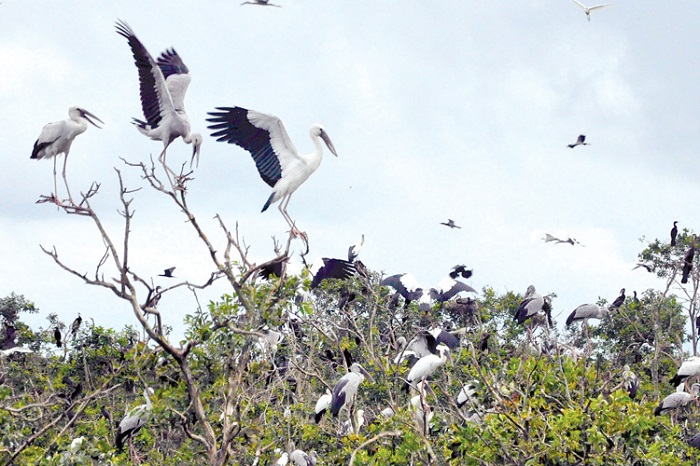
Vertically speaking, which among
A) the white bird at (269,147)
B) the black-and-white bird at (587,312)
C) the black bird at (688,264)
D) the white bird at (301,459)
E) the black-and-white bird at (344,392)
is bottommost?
the white bird at (301,459)

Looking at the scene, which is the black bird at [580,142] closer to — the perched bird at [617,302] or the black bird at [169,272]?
the perched bird at [617,302]

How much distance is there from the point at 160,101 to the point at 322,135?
1.74m

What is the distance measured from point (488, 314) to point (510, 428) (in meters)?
7.78

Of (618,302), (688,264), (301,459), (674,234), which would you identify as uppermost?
(674,234)

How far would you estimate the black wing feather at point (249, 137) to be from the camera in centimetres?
962

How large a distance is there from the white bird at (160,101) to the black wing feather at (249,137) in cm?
78

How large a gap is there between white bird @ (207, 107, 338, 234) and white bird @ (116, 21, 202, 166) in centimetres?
83

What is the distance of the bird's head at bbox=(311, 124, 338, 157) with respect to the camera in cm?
1047

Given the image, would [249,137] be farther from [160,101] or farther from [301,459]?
[301,459]

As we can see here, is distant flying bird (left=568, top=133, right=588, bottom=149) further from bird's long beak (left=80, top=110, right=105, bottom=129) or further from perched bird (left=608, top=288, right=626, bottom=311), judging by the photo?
bird's long beak (left=80, top=110, right=105, bottom=129)

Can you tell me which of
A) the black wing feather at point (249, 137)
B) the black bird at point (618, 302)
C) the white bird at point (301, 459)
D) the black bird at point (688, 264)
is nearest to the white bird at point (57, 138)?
the black wing feather at point (249, 137)

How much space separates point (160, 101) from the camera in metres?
10.7

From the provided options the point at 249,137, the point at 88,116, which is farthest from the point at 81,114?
the point at 249,137

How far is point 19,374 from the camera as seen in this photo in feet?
49.0
